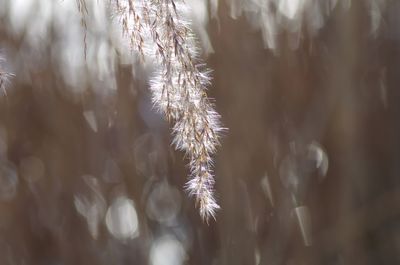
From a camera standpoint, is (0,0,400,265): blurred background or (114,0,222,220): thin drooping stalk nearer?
(114,0,222,220): thin drooping stalk

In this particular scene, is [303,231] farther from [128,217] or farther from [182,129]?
[182,129]

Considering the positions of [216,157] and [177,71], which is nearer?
[177,71]

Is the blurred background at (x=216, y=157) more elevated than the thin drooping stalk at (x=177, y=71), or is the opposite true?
the thin drooping stalk at (x=177, y=71)

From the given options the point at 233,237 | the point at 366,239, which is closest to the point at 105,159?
the point at 233,237

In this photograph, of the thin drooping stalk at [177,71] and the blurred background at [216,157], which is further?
the blurred background at [216,157]

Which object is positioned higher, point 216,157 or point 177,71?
point 177,71
